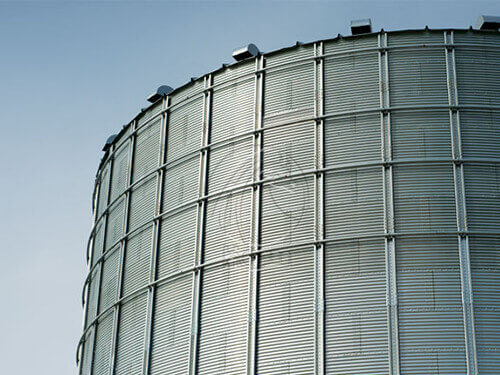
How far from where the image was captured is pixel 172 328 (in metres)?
31.0

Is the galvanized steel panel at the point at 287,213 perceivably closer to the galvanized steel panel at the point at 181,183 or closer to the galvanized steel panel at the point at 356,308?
the galvanized steel panel at the point at 356,308

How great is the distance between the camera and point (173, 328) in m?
30.9

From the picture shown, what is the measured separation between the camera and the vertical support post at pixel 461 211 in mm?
26734

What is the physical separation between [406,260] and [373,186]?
2678 mm

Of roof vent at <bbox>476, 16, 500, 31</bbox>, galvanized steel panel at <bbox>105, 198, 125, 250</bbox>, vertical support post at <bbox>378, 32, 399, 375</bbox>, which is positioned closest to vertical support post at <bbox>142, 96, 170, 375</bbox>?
galvanized steel panel at <bbox>105, 198, 125, 250</bbox>

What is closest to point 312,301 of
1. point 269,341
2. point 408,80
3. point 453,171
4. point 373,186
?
point 269,341

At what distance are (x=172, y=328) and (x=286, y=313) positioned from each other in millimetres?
4419

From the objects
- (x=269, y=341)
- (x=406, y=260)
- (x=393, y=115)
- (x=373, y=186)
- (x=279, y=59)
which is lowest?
(x=269, y=341)

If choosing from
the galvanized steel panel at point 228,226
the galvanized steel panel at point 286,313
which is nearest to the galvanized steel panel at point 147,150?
the galvanized steel panel at point 228,226

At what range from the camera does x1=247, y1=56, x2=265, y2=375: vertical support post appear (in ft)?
93.7

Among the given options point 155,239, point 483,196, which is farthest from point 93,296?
point 483,196

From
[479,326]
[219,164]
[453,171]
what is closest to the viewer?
[479,326]

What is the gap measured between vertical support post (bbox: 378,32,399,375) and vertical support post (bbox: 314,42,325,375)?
6.39ft

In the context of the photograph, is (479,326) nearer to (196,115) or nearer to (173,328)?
(173,328)
